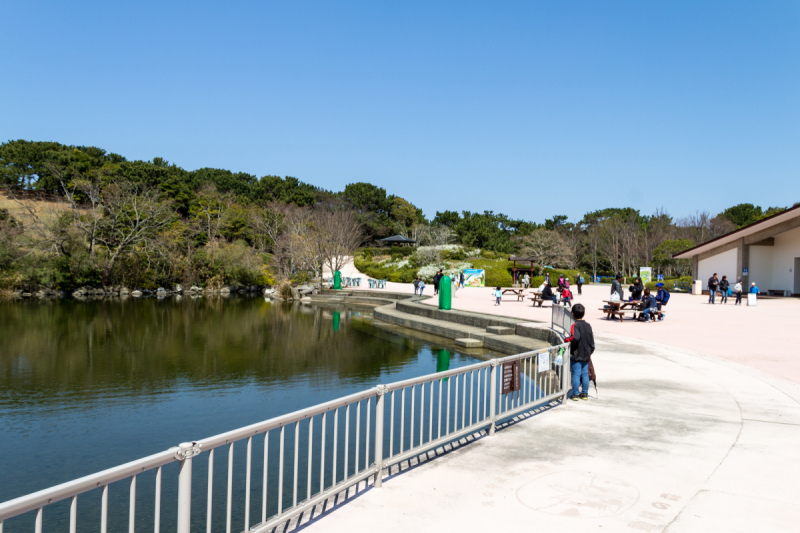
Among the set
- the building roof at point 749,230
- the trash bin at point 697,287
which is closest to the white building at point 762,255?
the building roof at point 749,230

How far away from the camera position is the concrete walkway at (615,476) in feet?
12.7

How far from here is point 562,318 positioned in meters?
12.3

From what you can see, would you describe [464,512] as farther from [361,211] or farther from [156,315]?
[361,211]

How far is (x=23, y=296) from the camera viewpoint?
3684 centimetres

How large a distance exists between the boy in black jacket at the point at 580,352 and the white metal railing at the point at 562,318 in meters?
2.96

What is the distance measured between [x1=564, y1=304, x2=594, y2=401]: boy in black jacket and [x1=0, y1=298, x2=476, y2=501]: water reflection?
4.38 metres

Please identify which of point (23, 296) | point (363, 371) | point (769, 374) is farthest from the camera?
point (23, 296)

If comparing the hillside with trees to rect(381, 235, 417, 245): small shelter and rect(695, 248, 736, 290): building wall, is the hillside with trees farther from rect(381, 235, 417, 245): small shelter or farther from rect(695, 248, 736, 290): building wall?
rect(695, 248, 736, 290): building wall

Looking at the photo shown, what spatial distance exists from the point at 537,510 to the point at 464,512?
54cm

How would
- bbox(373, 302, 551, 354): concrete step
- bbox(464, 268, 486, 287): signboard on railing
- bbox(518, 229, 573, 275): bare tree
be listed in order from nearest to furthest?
bbox(373, 302, 551, 354): concrete step → bbox(464, 268, 486, 287): signboard on railing → bbox(518, 229, 573, 275): bare tree

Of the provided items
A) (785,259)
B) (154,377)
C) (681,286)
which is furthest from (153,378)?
(681,286)

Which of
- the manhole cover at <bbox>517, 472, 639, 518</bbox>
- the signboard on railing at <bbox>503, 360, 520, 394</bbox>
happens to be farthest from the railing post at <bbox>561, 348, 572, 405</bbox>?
the manhole cover at <bbox>517, 472, 639, 518</bbox>

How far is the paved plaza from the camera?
388 centimetres

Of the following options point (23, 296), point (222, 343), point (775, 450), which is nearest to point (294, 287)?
point (23, 296)
